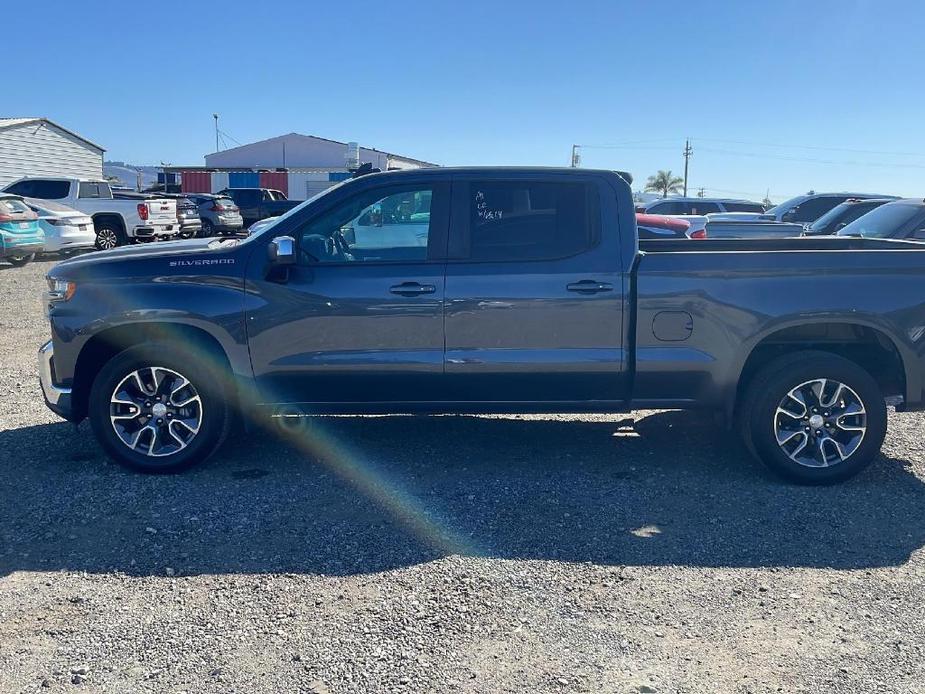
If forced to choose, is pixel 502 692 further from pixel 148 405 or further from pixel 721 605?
pixel 148 405

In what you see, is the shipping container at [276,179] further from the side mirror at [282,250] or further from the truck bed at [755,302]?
the truck bed at [755,302]

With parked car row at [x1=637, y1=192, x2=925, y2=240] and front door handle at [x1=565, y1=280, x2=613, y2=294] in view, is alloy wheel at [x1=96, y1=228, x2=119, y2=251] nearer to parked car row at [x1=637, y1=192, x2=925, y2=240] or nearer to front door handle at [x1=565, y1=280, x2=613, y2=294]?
parked car row at [x1=637, y1=192, x2=925, y2=240]

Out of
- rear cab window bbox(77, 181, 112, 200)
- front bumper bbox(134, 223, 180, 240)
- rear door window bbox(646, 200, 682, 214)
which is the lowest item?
front bumper bbox(134, 223, 180, 240)

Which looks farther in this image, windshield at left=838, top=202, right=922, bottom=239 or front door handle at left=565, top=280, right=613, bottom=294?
windshield at left=838, top=202, right=922, bottom=239

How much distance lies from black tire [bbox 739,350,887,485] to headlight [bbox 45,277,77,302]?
13.9 ft

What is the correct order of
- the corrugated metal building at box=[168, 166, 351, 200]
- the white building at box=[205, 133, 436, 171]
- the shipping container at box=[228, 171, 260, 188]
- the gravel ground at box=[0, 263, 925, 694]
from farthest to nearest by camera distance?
1. the white building at box=[205, 133, 436, 171]
2. the shipping container at box=[228, 171, 260, 188]
3. the corrugated metal building at box=[168, 166, 351, 200]
4. the gravel ground at box=[0, 263, 925, 694]

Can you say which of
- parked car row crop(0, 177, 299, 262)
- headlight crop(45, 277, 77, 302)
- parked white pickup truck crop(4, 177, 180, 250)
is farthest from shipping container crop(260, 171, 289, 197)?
headlight crop(45, 277, 77, 302)

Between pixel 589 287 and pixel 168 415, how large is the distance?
271cm

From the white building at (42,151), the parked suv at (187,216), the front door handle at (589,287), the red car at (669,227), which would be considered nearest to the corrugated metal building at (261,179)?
the white building at (42,151)

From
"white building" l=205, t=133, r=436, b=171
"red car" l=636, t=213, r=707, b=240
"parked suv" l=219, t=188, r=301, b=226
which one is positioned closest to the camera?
"red car" l=636, t=213, r=707, b=240

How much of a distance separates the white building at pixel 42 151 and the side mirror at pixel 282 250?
31.2 m

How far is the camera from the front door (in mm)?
5070

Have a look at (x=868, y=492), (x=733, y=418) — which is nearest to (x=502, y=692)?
(x=733, y=418)

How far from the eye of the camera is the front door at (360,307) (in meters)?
5.07
